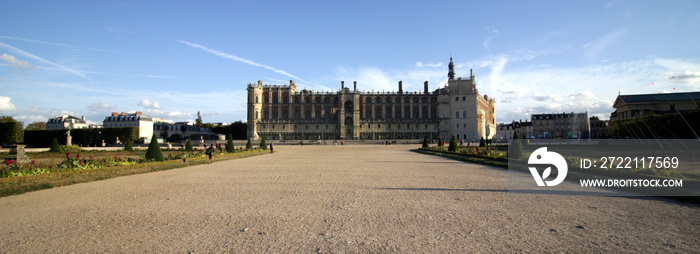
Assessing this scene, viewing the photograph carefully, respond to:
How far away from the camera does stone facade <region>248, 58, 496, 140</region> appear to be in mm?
67188

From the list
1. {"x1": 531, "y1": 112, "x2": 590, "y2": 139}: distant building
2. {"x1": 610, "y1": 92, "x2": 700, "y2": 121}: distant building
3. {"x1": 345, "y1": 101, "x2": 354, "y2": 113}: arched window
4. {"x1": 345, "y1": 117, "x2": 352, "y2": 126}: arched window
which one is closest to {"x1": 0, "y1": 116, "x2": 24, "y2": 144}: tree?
{"x1": 345, "y1": 117, "x2": 352, "y2": 126}: arched window

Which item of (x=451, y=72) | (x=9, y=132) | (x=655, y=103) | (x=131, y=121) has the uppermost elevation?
(x=451, y=72)

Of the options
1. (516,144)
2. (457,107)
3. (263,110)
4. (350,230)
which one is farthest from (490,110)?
(350,230)

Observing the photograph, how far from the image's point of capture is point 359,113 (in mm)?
69500

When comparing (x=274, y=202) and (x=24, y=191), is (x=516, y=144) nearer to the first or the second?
(x=274, y=202)

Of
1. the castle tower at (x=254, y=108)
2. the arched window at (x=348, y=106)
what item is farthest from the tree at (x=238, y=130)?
the arched window at (x=348, y=106)

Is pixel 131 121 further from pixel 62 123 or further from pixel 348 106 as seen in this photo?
pixel 348 106

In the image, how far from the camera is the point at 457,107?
6969cm

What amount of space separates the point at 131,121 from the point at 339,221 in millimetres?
85588

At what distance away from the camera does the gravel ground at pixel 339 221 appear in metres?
4.06

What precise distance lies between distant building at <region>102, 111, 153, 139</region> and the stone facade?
26.4 metres

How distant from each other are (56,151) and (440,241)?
3063cm

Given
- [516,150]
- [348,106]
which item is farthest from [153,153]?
[348,106]

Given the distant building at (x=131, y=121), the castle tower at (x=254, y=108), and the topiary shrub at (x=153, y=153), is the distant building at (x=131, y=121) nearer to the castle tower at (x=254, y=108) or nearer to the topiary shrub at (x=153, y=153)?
the castle tower at (x=254, y=108)
